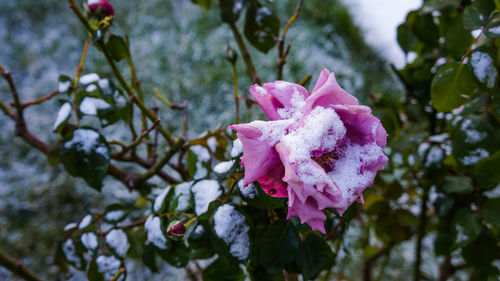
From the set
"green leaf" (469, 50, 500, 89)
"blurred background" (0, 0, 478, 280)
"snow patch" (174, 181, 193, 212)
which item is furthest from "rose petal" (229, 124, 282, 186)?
"blurred background" (0, 0, 478, 280)

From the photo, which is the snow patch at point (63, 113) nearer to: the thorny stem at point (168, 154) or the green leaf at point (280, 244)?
the thorny stem at point (168, 154)

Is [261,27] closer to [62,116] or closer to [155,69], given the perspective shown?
[62,116]

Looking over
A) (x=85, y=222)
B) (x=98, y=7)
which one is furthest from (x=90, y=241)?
(x=98, y=7)

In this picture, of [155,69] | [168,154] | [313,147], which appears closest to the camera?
[313,147]

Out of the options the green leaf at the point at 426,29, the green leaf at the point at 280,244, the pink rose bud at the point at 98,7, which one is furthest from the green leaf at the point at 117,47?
the green leaf at the point at 426,29

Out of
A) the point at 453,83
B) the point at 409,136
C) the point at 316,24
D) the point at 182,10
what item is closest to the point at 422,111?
the point at 409,136

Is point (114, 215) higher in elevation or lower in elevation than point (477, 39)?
lower
